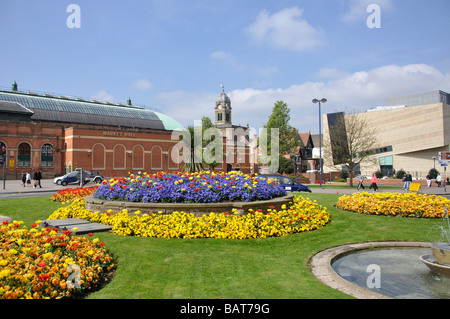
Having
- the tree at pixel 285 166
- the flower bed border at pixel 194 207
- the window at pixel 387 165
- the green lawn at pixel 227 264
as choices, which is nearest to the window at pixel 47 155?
the tree at pixel 285 166

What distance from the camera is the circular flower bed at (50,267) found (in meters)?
4.09

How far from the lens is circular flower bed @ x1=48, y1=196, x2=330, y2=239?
25.4ft

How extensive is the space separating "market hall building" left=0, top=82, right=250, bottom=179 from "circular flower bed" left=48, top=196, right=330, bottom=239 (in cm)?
4259

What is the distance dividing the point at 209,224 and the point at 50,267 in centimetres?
391

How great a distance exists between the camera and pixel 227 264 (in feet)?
18.9

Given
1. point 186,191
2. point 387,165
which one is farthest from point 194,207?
point 387,165

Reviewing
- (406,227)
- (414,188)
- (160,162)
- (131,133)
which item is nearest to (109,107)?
(131,133)

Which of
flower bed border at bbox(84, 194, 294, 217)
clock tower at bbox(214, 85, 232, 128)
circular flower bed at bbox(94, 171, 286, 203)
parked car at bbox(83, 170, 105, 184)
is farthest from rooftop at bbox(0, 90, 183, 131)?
flower bed border at bbox(84, 194, 294, 217)

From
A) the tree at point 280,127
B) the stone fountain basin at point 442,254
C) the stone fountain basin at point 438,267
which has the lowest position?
the stone fountain basin at point 438,267

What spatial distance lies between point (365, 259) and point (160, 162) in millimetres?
50681

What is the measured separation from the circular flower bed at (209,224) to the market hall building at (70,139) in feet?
140

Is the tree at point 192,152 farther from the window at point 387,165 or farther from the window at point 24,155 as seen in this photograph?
the window at point 387,165

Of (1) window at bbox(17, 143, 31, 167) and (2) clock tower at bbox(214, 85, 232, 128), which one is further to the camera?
(2) clock tower at bbox(214, 85, 232, 128)

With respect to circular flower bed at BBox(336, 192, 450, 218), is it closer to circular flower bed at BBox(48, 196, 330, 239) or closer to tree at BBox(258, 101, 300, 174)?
circular flower bed at BBox(48, 196, 330, 239)
